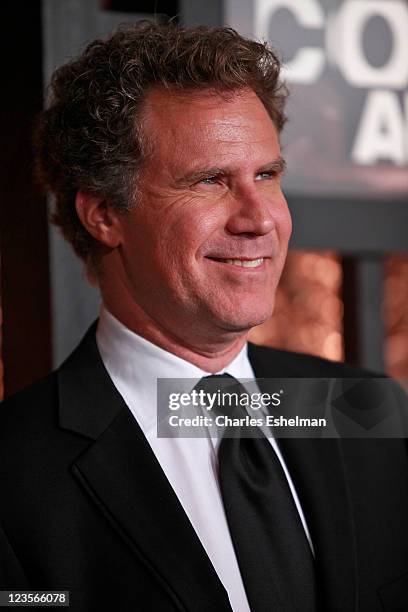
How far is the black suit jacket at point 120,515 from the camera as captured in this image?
115cm

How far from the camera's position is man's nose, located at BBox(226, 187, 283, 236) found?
1221mm

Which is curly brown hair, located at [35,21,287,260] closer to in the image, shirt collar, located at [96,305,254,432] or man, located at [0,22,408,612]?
man, located at [0,22,408,612]

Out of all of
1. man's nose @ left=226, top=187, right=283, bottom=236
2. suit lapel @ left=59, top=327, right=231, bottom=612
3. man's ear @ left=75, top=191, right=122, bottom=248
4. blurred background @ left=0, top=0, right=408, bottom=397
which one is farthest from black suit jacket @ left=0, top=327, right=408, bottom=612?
blurred background @ left=0, top=0, right=408, bottom=397

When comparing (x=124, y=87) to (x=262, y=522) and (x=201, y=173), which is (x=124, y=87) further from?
(x=262, y=522)

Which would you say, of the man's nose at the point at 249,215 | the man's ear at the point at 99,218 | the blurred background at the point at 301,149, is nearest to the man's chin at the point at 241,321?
the man's nose at the point at 249,215

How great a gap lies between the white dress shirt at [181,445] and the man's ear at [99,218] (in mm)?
105

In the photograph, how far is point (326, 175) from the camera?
192cm

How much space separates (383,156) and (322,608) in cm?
105

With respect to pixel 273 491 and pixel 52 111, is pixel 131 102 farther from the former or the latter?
pixel 273 491

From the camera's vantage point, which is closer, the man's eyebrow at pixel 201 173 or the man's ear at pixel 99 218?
the man's eyebrow at pixel 201 173

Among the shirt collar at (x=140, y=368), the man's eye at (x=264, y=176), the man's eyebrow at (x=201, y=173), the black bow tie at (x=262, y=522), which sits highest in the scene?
the man's eye at (x=264, y=176)

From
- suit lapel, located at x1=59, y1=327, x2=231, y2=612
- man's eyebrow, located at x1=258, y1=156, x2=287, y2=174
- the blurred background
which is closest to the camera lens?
suit lapel, located at x1=59, y1=327, x2=231, y2=612

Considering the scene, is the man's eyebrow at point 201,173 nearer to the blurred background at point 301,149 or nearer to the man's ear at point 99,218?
the man's ear at point 99,218

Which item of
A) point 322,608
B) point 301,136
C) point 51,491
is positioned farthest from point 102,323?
point 301,136
